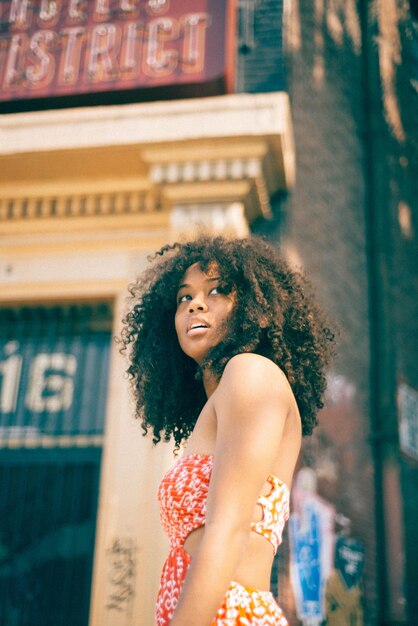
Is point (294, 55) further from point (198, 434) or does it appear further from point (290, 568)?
point (198, 434)

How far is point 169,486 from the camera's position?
1735 millimetres

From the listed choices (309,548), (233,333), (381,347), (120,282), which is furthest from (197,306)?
(381,347)

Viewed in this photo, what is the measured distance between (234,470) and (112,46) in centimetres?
517

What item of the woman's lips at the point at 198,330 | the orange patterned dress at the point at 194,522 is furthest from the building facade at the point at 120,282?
the orange patterned dress at the point at 194,522

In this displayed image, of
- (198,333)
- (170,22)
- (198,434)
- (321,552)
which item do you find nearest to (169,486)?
(198,434)

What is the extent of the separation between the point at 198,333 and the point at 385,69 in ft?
27.7

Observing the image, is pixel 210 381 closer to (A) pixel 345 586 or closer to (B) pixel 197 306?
(B) pixel 197 306

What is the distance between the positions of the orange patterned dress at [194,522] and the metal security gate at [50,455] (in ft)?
11.7

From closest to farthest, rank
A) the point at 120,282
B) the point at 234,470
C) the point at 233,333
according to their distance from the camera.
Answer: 1. the point at 234,470
2. the point at 233,333
3. the point at 120,282

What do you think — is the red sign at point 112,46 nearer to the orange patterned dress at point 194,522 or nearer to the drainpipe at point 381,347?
the drainpipe at point 381,347

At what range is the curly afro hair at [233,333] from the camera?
200 cm

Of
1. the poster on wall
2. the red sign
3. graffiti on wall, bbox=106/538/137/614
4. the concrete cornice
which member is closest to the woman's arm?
graffiti on wall, bbox=106/538/137/614

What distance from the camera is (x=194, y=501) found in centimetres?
167

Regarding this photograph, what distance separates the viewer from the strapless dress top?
5.49ft
